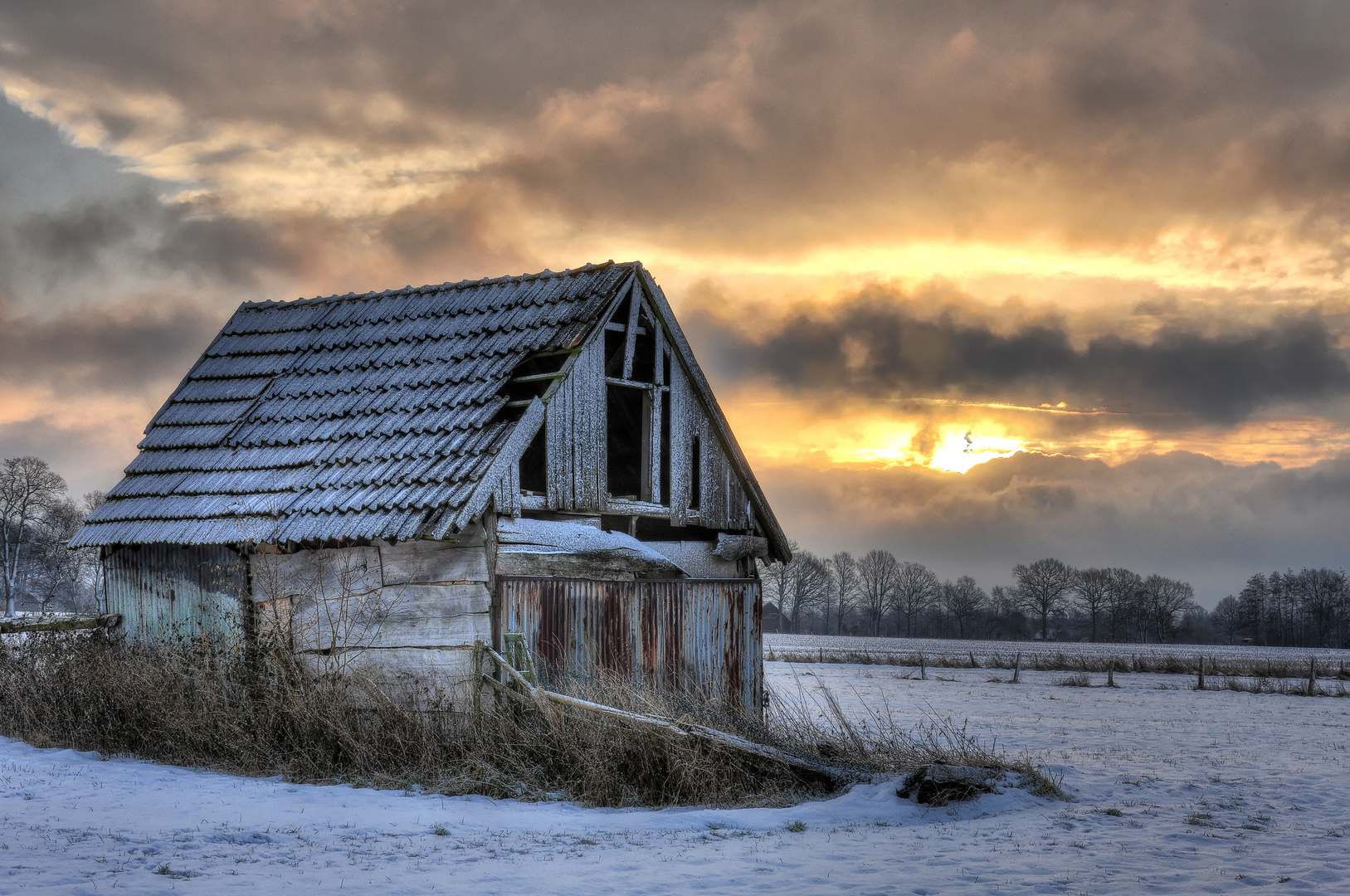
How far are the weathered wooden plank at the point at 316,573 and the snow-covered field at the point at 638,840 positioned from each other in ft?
8.40

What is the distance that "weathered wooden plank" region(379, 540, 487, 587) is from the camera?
40.4 feet

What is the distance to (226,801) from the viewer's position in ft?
32.4

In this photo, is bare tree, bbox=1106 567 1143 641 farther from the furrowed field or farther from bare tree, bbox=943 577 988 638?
the furrowed field

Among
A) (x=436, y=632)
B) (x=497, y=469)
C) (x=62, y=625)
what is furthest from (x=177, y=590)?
(x=497, y=469)

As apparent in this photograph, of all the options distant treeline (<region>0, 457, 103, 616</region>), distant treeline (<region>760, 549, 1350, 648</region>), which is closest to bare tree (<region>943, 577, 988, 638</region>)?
distant treeline (<region>760, 549, 1350, 648</region>)

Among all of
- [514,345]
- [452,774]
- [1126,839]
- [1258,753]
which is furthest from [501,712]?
[1258,753]

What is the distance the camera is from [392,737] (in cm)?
1151

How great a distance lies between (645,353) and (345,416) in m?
4.26

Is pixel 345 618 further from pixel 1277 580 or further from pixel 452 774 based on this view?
pixel 1277 580

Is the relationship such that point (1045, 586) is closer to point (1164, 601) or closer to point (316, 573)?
point (1164, 601)

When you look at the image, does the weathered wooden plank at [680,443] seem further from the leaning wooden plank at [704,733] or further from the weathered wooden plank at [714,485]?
the leaning wooden plank at [704,733]

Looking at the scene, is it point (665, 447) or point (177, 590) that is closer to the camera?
point (177, 590)

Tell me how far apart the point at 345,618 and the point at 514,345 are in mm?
4088

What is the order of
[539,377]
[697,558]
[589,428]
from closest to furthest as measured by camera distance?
1. [539,377]
2. [589,428]
3. [697,558]
